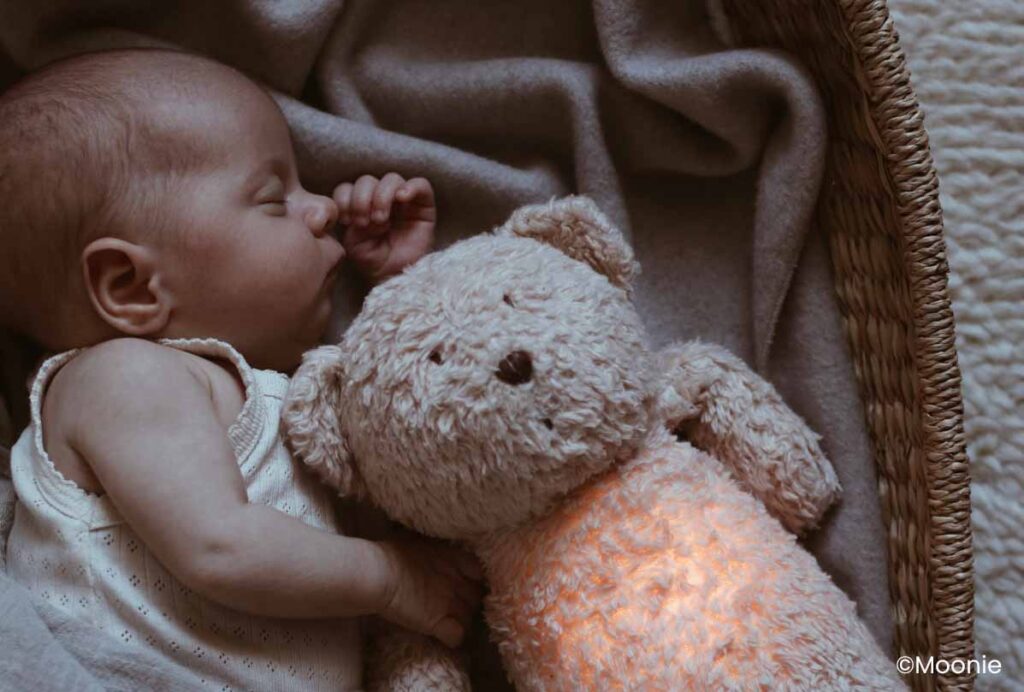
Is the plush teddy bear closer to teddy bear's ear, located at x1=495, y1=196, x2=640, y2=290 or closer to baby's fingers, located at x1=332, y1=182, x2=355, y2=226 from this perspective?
teddy bear's ear, located at x1=495, y1=196, x2=640, y2=290

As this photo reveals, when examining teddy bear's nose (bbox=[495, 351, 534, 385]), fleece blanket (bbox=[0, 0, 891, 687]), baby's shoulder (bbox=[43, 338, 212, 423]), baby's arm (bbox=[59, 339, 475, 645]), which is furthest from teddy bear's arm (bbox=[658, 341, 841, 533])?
baby's shoulder (bbox=[43, 338, 212, 423])

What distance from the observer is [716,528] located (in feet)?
2.59

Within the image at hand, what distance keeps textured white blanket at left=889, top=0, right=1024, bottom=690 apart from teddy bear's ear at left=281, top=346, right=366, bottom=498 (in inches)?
28.2

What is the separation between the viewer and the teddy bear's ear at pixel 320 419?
0.83m

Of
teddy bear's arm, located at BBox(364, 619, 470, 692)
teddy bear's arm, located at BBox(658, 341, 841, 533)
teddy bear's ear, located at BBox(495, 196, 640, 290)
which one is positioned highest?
teddy bear's ear, located at BBox(495, 196, 640, 290)

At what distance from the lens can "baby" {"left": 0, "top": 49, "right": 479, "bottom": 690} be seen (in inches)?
30.8

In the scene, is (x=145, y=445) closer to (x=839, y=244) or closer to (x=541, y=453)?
(x=541, y=453)

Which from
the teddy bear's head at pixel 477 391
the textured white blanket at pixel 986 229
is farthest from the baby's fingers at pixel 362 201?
the textured white blanket at pixel 986 229

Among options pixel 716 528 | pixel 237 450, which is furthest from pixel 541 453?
pixel 237 450

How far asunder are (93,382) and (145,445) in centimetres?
8

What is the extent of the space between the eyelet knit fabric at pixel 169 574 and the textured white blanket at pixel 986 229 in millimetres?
716

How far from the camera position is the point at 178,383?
0.81 metres

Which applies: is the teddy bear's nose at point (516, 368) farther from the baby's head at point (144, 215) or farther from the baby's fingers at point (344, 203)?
the baby's fingers at point (344, 203)

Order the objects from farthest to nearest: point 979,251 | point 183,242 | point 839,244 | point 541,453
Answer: point 979,251 → point 839,244 → point 183,242 → point 541,453
